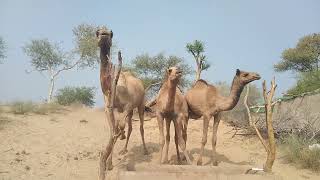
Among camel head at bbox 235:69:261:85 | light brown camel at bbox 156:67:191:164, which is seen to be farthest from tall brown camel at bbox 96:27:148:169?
Answer: camel head at bbox 235:69:261:85

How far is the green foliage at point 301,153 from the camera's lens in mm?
12281

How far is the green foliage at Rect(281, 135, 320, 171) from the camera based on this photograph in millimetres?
12281

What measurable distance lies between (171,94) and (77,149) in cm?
442

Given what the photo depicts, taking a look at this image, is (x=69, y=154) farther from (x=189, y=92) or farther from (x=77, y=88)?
(x=77, y=88)

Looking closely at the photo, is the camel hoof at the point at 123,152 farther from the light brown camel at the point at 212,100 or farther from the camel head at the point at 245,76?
the camel head at the point at 245,76

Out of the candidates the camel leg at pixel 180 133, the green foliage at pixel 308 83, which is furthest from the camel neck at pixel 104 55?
the green foliage at pixel 308 83

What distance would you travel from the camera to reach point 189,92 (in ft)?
37.4

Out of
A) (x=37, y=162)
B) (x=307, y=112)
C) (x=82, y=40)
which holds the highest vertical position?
(x=82, y=40)

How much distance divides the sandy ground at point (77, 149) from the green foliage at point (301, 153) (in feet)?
0.74

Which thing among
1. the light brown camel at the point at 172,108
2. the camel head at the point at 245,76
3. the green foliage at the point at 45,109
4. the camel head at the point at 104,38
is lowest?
the green foliage at the point at 45,109

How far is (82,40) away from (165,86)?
19.4 metres

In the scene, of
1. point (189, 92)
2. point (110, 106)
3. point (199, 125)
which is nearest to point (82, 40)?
point (199, 125)

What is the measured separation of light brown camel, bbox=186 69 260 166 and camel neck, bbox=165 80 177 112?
149cm

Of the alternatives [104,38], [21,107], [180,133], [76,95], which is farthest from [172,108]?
[76,95]
